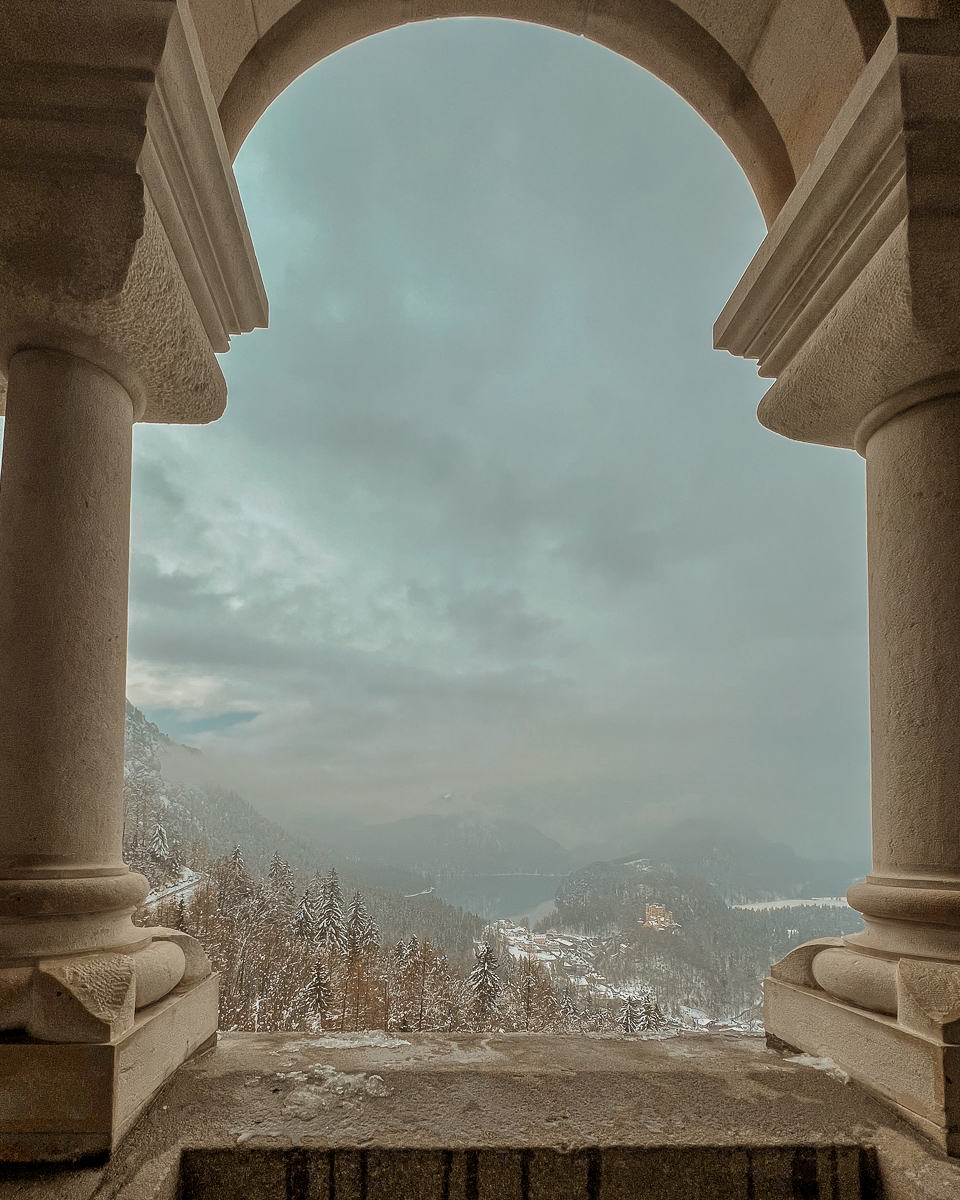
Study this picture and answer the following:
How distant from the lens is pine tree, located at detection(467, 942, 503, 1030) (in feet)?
32.2

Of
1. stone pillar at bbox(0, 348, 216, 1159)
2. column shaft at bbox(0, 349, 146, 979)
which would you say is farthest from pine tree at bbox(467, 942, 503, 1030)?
column shaft at bbox(0, 349, 146, 979)

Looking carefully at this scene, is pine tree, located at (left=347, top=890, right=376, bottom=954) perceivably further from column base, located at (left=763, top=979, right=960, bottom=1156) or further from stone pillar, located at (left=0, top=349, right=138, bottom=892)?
stone pillar, located at (left=0, top=349, right=138, bottom=892)

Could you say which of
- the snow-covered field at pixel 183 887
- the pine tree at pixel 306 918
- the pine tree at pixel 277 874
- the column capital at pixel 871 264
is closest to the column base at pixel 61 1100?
the column capital at pixel 871 264

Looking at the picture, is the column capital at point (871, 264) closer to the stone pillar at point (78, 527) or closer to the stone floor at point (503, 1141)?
the stone pillar at point (78, 527)

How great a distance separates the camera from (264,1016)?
1337cm

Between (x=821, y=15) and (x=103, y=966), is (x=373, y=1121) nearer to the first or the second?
(x=103, y=966)

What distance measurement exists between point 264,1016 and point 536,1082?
40.6ft

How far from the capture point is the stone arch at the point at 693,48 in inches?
157

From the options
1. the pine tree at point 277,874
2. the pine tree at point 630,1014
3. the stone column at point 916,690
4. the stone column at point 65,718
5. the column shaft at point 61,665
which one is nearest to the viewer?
the stone column at point 65,718

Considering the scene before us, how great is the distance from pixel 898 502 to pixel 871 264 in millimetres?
1018

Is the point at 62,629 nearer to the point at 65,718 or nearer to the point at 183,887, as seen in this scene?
the point at 65,718

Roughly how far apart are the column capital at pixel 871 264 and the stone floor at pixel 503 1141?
2.95 m

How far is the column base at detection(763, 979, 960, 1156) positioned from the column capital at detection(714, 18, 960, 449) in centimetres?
261

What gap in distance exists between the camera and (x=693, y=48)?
179 inches
